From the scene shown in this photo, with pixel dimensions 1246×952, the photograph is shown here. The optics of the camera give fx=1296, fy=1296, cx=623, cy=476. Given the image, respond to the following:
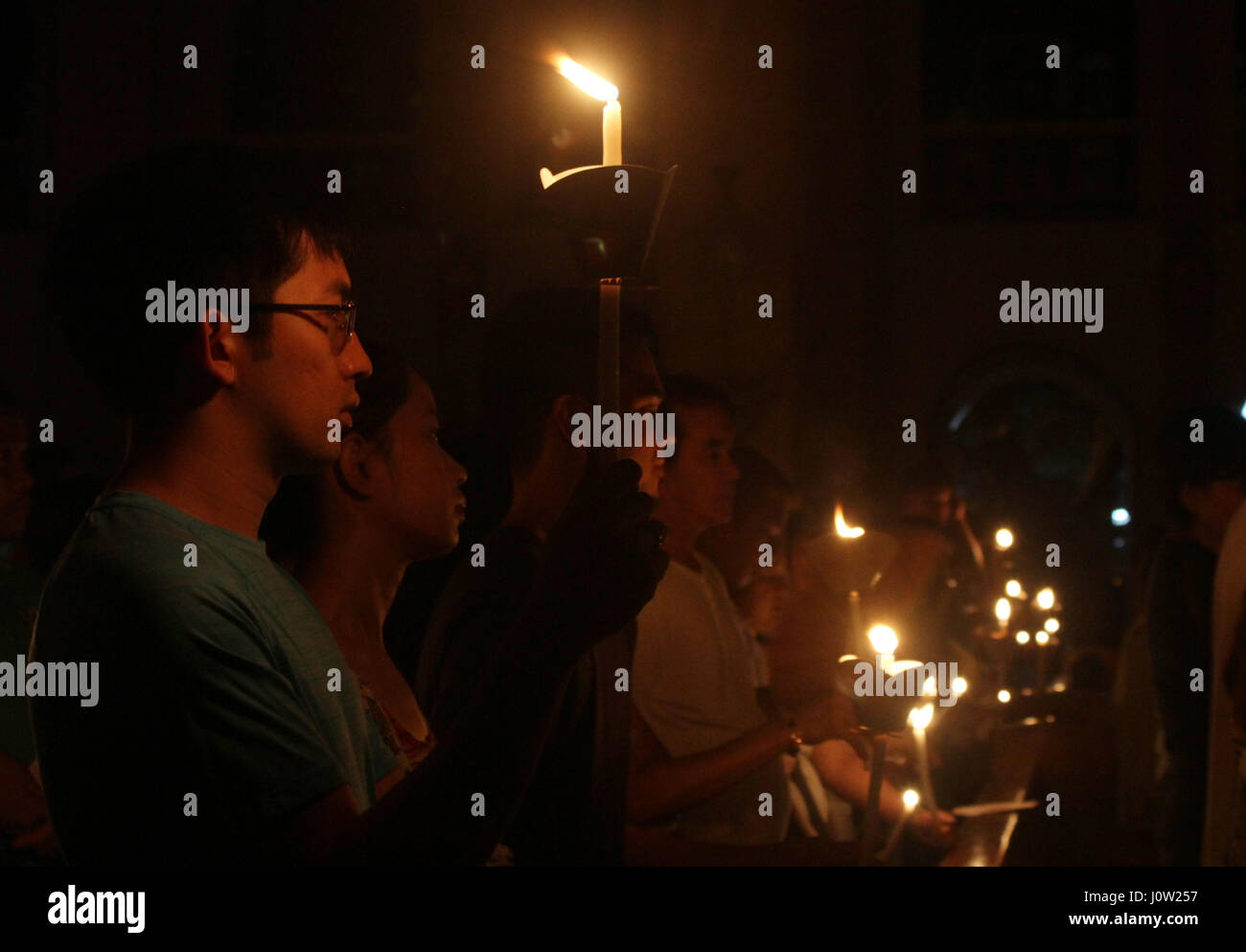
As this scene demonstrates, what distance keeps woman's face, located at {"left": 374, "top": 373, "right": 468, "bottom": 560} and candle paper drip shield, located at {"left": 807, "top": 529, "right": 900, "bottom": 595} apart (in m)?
0.75

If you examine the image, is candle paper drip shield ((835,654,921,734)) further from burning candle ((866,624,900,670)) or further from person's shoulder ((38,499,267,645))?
person's shoulder ((38,499,267,645))

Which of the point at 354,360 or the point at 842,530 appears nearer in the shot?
the point at 354,360

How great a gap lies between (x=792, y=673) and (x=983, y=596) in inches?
75.9

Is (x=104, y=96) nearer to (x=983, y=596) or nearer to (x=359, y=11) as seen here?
(x=359, y=11)

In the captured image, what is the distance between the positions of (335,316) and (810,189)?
4.68 m

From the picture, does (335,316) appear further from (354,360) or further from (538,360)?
(538,360)

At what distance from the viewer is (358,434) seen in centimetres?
155

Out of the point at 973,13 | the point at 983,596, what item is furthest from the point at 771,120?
the point at 983,596

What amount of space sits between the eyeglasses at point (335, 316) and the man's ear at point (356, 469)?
0.37m

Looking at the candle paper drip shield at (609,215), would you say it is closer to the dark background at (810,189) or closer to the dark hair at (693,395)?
the dark hair at (693,395)

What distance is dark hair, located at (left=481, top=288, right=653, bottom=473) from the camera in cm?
174

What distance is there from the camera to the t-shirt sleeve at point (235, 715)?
921 millimetres

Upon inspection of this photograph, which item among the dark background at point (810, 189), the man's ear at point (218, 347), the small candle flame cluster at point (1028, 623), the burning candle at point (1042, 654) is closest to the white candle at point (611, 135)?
the man's ear at point (218, 347)

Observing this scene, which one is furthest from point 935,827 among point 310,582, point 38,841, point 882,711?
point 38,841
